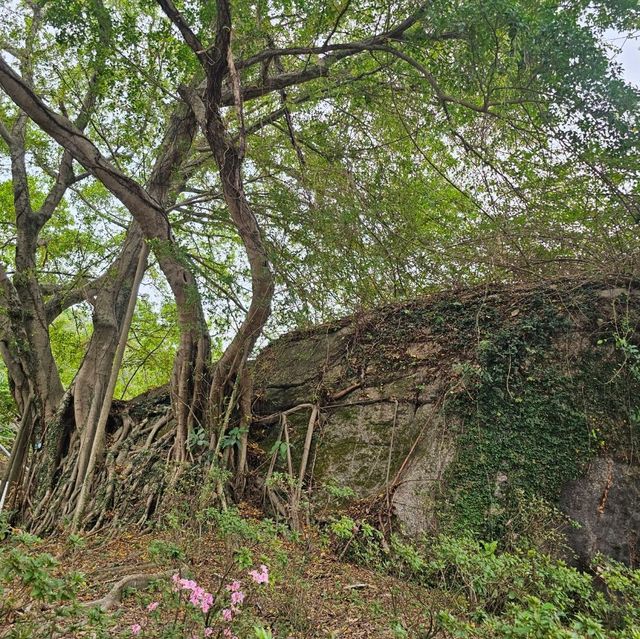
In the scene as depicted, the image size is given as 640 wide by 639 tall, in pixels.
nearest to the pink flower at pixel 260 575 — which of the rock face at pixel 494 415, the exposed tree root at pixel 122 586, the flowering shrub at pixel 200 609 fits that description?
the flowering shrub at pixel 200 609

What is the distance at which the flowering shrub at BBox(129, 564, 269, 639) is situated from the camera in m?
2.02

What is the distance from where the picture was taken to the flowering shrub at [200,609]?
2016 mm

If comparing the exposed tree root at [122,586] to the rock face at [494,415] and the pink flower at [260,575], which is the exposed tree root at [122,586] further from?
the rock face at [494,415]

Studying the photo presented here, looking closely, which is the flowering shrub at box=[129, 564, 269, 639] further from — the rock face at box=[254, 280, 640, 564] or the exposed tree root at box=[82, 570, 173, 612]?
the rock face at box=[254, 280, 640, 564]

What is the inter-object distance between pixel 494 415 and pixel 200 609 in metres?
2.95

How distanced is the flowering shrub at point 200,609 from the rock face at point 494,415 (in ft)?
5.27

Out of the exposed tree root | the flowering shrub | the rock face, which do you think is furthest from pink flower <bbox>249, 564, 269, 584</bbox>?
the rock face

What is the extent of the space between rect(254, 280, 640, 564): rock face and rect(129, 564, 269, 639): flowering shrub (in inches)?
63.2

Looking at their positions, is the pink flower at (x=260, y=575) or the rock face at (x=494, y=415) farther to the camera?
the rock face at (x=494, y=415)

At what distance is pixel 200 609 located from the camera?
88.4 inches

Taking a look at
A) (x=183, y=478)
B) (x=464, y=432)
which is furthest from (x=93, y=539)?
(x=464, y=432)

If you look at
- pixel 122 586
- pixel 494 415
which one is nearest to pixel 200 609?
pixel 122 586

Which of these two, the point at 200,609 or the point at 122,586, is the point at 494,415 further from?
the point at 122,586

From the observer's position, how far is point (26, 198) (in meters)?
6.25
